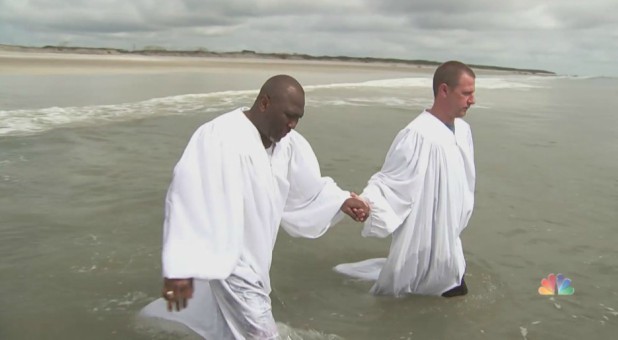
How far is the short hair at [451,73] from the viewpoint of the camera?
16.0ft

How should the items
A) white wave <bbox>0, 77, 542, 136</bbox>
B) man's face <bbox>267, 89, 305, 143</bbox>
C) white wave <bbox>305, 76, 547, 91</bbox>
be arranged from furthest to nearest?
1. white wave <bbox>305, 76, 547, 91</bbox>
2. white wave <bbox>0, 77, 542, 136</bbox>
3. man's face <bbox>267, 89, 305, 143</bbox>

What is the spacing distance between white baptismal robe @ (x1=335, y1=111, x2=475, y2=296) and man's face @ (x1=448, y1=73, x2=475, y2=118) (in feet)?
0.61

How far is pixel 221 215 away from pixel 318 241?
3979 millimetres

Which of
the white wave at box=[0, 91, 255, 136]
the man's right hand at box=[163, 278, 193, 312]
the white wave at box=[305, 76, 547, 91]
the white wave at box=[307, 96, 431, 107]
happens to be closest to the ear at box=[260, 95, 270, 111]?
the man's right hand at box=[163, 278, 193, 312]

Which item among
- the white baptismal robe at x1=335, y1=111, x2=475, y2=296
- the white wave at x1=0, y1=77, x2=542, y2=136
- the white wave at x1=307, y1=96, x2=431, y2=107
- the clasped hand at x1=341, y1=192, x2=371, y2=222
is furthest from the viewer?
the white wave at x1=307, y1=96, x2=431, y2=107

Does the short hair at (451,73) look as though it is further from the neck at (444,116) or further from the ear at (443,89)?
the neck at (444,116)

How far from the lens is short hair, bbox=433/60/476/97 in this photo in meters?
4.89

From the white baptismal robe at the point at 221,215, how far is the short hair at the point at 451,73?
5.98ft

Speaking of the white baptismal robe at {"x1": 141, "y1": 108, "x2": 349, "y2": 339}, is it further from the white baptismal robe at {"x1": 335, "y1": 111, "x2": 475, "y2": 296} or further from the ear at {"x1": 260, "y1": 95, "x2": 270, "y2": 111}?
the white baptismal robe at {"x1": 335, "y1": 111, "x2": 475, "y2": 296}

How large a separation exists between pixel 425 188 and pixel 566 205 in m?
4.88

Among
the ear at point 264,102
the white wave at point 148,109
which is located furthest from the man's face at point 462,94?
the white wave at point 148,109

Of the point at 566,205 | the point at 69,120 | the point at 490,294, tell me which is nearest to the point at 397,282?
→ the point at 490,294

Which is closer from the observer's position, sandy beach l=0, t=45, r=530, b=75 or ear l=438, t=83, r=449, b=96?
ear l=438, t=83, r=449, b=96

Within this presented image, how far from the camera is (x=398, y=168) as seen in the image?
497 cm
